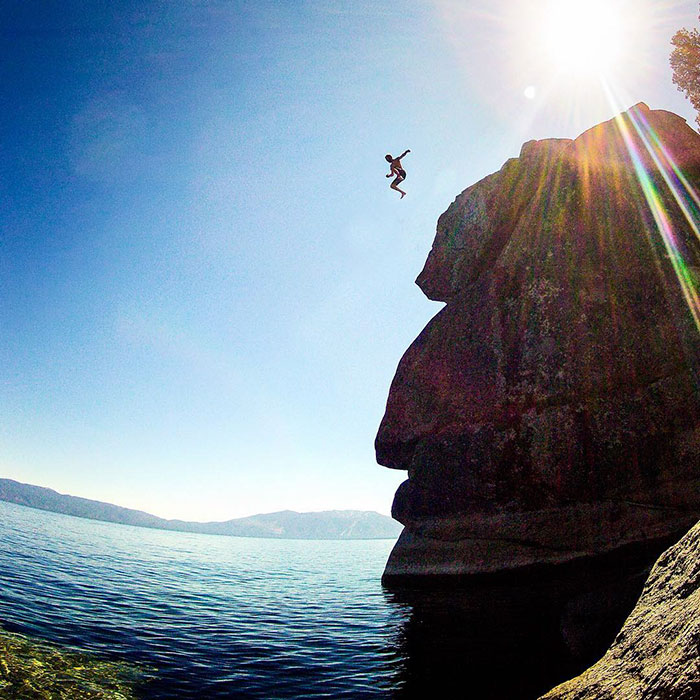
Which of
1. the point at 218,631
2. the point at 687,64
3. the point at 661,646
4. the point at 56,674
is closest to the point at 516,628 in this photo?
the point at 218,631

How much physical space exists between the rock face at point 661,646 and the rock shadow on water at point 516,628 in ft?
12.5

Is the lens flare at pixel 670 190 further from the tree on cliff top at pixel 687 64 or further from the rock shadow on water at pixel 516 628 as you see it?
the rock shadow on water at pixel 516 628

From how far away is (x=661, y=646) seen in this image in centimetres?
408

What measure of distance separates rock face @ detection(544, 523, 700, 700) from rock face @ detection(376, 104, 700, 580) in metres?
11.3

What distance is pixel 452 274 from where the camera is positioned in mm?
25594

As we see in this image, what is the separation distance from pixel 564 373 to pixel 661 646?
48.5ft

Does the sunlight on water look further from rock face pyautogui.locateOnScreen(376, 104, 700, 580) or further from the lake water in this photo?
rock face pyautogui.locateOnScreen(376, 104, 700, 580)

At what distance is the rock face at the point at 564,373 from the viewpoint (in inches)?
613

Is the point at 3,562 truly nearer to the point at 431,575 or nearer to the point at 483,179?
the point at 431,575

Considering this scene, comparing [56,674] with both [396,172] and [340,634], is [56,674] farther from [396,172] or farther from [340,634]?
[396,172]

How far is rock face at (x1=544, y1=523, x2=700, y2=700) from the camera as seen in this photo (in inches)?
133

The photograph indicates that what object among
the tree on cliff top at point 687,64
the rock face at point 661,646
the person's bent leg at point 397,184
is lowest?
the rock face at point 661,646

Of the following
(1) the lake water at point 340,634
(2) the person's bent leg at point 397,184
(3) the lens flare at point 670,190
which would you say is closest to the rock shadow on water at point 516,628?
(1) the lake water at point 340,634

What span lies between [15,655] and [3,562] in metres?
20.3
